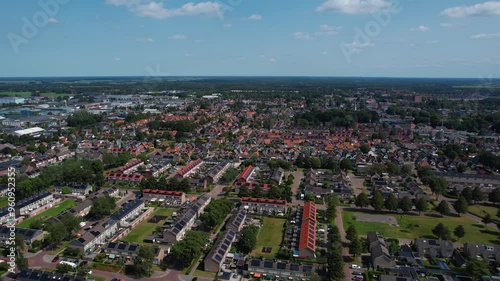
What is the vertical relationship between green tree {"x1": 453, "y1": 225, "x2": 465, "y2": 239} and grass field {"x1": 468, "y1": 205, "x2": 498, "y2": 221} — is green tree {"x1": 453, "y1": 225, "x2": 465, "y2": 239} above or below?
above

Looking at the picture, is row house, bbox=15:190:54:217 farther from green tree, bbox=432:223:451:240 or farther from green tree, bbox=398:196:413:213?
green tree, bbox=432:223:451:240

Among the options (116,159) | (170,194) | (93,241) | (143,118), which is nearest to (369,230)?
(170,194)

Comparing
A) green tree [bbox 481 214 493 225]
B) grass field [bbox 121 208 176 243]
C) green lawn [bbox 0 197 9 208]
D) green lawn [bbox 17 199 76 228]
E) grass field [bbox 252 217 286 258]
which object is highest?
green tree [bbox 481 214 493 225]

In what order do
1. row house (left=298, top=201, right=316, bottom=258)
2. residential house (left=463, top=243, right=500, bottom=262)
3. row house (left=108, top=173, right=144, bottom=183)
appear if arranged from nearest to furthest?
row house (left=298, top=201, right=316, bottom=258), residential house (left=463, top=243, right=500, bottom=262), row house (left=108, top=173, right=144, bottom=183)

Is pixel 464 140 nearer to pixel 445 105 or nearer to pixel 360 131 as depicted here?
pixel 360 131

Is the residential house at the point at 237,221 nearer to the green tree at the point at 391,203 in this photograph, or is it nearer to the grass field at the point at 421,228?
the grass field at the point at 421,228

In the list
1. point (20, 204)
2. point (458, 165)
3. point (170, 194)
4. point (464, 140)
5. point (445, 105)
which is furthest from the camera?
point (445, 105)

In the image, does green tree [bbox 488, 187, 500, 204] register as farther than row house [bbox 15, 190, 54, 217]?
Yes

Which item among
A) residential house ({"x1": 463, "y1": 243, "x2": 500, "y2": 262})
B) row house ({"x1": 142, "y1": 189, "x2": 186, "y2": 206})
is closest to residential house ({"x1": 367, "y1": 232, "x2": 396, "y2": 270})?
residential house ({"x1": 463, "y1": 243, "x2": 500, "y2": 262})
